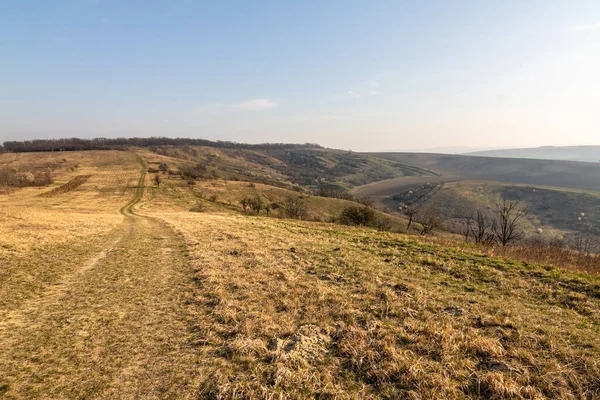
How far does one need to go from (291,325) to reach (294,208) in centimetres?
8008

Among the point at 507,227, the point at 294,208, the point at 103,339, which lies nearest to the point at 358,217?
the point at 294,208

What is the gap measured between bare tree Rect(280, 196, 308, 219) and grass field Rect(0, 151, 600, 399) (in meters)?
64.9

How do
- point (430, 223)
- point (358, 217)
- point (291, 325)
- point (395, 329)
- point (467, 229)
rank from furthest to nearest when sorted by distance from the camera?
point (358, 217)
point (430, 223)
point (467, 229)
point (291, 325)
point (395, 329)

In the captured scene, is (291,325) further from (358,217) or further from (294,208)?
(294,208)

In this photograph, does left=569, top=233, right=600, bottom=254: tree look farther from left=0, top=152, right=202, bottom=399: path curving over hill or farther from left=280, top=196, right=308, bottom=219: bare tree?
left=280, top=196, right=308, bottom=219: bare tree

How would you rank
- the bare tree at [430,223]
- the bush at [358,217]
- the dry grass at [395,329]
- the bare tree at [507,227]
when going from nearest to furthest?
the dry grass at [395,329] → the bare tree at [507,227] → the bare tree at [430,223] → the bush at [358,217]

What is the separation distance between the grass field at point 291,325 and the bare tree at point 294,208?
6495 cm

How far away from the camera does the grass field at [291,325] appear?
6676 mm

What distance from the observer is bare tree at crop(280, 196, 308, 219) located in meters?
85.2

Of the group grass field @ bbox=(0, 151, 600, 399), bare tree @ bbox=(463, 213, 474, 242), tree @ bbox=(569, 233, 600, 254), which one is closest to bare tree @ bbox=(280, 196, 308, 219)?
bare tree @ bbox=(463, 213, 474, 242)

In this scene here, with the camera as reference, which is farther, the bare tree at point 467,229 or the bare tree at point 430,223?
the bare tree at point 430,223

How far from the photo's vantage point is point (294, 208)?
89562mm

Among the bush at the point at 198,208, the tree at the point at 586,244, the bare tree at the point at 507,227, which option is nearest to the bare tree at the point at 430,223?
the bare tree at the point at 507,227

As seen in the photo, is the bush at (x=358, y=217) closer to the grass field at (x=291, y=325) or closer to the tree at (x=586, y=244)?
the tree at (x=586, y=244)
